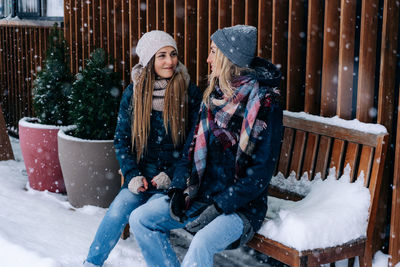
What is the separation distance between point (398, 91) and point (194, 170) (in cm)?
148

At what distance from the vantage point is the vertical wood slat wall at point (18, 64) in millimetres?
8102

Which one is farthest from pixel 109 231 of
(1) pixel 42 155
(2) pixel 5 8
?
(2) pixel 5 8

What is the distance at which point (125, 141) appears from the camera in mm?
3838

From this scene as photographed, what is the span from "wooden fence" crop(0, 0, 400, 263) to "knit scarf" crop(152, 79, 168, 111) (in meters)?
0.91

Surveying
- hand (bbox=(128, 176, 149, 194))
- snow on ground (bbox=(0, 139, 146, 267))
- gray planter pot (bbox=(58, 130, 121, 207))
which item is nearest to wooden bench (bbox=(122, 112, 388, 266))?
hand (bbox=(128, 176, 149, 194))

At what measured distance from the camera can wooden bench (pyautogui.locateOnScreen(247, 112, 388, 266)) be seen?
290 cm

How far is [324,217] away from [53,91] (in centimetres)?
382

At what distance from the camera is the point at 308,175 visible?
3.59m

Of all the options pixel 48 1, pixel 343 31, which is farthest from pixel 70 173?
pixel 48 1

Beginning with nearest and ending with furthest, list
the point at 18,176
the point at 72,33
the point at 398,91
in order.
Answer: the point at 398,91 → the point at 18,176 → the point at 72,33

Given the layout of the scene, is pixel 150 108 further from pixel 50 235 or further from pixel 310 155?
pixel 50 235

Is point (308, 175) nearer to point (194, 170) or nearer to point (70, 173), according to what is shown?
point (194, 170)

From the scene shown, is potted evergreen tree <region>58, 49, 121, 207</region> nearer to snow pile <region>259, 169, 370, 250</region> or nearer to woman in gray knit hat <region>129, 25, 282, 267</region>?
woman in gray knit hat <region>129, 25, 282, 267</region>

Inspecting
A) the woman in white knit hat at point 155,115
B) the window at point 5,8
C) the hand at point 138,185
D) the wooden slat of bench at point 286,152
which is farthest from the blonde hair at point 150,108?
the window at point 5,8
